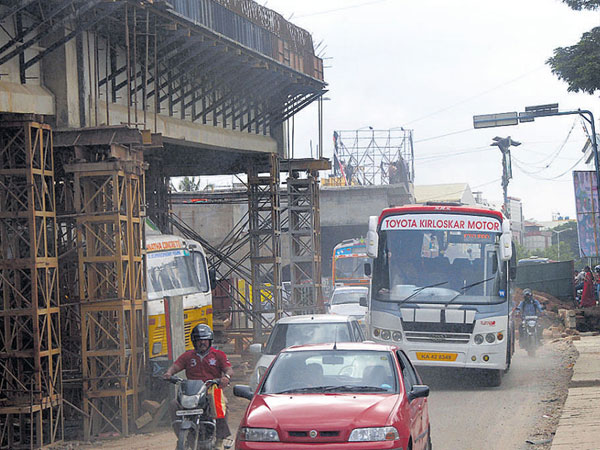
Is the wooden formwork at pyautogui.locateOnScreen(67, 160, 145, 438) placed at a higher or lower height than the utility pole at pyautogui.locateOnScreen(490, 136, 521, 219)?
lower

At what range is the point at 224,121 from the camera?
25562 millimetres

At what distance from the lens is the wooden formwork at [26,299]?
14070mm

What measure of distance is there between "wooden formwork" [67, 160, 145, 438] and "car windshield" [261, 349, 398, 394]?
6.68 m

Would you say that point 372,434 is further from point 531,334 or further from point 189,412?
point 531,334

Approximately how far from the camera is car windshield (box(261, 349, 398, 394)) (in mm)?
8750

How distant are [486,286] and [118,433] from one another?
7.34m

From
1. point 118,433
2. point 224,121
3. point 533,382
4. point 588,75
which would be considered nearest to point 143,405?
point 118,433

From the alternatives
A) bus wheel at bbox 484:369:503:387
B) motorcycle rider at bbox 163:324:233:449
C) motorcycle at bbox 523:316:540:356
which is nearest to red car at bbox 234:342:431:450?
motorcycle rider at bbox 163:324:233:449

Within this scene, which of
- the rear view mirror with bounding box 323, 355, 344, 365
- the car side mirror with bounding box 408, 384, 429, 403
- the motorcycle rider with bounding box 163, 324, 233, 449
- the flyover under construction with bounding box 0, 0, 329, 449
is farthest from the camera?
the flyover under construction with bounding box 0, 0, 329, 449

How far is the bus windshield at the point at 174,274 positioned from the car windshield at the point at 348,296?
12522 millimetres

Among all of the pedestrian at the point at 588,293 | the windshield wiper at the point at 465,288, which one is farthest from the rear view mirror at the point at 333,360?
the pedestrian at the point at 588,293

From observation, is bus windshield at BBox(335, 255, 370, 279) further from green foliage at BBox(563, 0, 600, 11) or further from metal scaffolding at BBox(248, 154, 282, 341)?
green foliage at BBox(563, 0, 600, 11)

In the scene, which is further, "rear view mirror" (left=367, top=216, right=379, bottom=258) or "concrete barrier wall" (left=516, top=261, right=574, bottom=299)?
"concrete barrier wall" (left=516, top=261, right=574, bottom=299)

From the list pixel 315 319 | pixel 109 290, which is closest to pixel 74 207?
pixel 109 290
